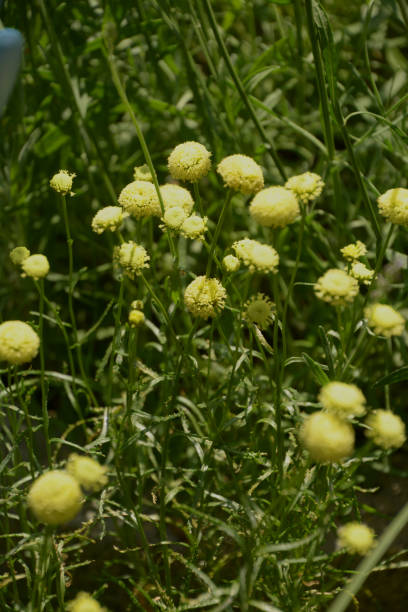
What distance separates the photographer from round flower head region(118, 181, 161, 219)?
0.67 metres

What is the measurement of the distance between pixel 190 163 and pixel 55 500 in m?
0.35

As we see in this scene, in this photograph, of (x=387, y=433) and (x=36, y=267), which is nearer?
(x=387, y=433)

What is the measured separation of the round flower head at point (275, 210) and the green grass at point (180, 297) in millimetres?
106

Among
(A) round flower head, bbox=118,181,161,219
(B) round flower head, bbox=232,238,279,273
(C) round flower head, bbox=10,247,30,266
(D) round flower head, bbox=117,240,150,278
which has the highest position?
(A) round flower head, bbox=118,181,161,219

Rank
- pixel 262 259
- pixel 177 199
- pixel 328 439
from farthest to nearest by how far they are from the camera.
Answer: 1. pixel 177 199
2. pixel 262 259
3. pixel 328 439

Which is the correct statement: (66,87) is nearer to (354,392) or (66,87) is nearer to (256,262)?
(256,262)

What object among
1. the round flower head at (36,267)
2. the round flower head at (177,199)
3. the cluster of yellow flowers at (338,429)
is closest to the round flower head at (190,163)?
the round flower head at (177,199)

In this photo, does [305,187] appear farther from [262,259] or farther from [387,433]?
[387,433]

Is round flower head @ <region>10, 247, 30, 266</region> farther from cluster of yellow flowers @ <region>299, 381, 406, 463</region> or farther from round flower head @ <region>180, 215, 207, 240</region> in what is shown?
cluster of yellow flowers @ <region>299, 381, 406, 463</region>

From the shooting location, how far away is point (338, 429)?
491 mm

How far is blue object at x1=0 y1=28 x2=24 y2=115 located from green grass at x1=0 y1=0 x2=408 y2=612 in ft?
0.61

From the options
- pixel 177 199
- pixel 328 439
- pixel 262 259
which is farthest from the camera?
pixel 177 199

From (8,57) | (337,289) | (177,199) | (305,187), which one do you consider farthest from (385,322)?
(8,57)

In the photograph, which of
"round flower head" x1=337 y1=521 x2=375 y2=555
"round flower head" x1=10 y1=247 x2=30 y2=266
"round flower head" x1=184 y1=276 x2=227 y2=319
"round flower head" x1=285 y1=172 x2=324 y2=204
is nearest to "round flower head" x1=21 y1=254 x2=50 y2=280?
"round flower head" x1=10 y1=247 x2=30 y2=266
